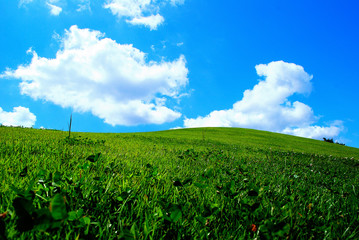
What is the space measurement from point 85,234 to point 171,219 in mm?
601

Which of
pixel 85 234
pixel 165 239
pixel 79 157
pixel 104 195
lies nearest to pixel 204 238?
pixel 165 239

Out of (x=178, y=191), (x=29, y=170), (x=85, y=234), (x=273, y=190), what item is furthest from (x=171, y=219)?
(x=29, y=170)

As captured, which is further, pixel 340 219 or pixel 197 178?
pixel 197 178

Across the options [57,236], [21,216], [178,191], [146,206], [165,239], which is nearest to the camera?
[21,216]

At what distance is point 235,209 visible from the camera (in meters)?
2.04

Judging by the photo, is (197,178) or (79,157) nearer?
(197,178)

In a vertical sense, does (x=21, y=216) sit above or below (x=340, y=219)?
above

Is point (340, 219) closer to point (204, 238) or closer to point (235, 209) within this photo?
point (235, 209)

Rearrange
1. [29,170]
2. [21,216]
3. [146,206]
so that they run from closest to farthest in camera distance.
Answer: [21,216] < [146,206] < [29,170]

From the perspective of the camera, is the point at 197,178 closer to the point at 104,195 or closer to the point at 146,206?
the point at 146,206

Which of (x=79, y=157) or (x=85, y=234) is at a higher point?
(x=79, y=157)

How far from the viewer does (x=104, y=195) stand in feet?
6.32

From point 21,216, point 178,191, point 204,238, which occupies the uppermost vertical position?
point 21,216

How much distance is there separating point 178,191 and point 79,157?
2350mm
